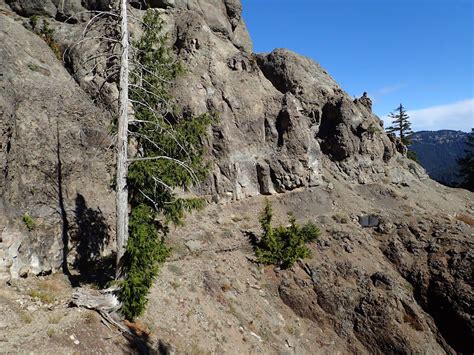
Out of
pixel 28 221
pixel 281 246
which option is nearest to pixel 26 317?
pixel 28 221

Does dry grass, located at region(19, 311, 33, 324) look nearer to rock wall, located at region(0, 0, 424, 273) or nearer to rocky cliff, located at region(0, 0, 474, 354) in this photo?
rocky cliff, located at region(0, 0, 474, 354)

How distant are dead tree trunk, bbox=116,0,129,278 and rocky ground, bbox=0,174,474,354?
2.80 meters

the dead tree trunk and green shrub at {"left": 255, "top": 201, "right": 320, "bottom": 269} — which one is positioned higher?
the dead tree trunk

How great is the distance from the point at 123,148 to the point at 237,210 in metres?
14.7

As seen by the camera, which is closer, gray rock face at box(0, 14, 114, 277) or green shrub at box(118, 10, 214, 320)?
green shrub at box(118, 10, 214, 320)

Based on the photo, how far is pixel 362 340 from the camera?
1762 cm

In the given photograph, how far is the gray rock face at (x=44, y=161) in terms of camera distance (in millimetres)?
13602

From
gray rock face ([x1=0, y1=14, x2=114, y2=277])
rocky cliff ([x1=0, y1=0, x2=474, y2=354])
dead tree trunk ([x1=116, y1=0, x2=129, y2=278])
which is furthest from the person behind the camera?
rocky cliff ([x1=0, y1=0, x2=474, y2=354])

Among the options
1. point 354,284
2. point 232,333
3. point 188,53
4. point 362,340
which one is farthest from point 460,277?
point 188,53

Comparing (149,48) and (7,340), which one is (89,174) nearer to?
(149,48)

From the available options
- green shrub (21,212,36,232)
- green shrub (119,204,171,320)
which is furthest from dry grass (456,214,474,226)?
green shrub (21,212,36,232)

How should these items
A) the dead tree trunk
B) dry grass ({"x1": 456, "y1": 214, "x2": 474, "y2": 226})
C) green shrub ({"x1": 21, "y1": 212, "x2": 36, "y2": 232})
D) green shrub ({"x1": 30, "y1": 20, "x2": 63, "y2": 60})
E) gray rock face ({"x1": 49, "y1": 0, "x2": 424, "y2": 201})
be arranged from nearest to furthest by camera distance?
the dead tree trunk, green shrub ({"x1": 21, "y1": 212, "x2": 36, "y2": 232}), green shrub ({"x1": 30, "y1": 20, "x2": 63, "y2": 60}), gray rock face ({"x1": 49, "y1": 0, "x2": 424, "y2": 201}), dry grass ({"x1": 456, "y1": 214, "x2": 474, "y2": 226})

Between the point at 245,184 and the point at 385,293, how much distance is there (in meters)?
13.1

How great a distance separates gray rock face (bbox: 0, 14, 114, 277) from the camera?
44.6 ft
